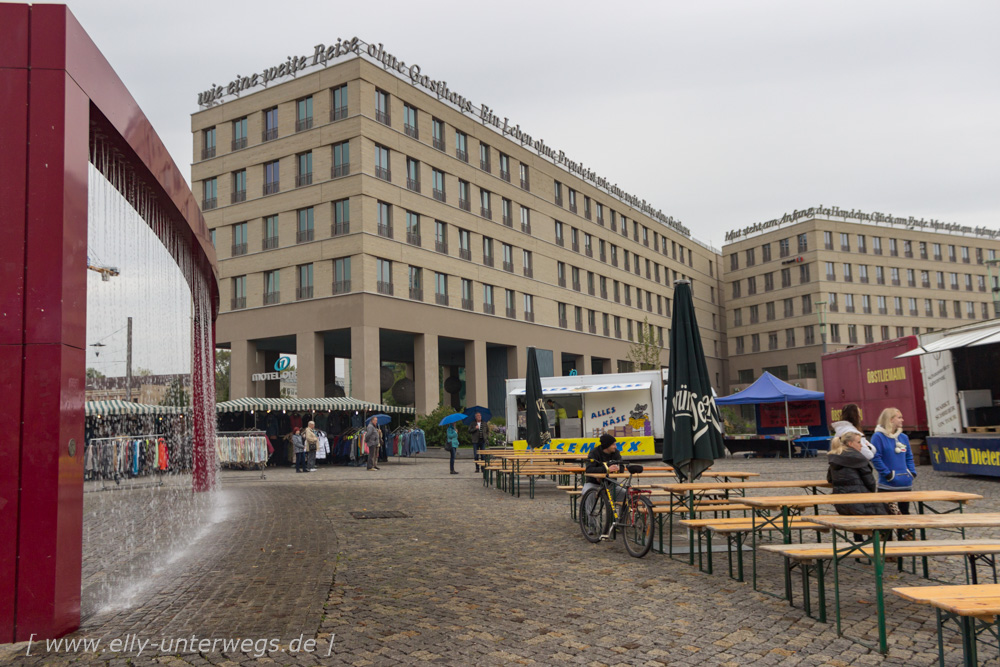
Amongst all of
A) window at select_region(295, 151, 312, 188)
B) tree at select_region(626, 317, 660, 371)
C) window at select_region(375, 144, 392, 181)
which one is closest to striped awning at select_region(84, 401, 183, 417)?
window at select_region(295, 151, 312, 188)

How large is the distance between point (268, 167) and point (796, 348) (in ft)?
166

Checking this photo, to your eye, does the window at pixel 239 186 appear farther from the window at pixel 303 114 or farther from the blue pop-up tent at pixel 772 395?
the blue pop-up tent at pixel 772 395

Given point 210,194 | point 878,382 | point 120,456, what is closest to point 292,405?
point 120,456

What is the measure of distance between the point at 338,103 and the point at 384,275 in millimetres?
8891

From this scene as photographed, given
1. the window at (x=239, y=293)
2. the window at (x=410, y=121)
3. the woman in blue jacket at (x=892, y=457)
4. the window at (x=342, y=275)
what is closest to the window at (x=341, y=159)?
the window at (x=410, y=121)

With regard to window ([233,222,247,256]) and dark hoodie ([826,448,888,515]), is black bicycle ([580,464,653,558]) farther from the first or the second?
window ([233,222,247,256])

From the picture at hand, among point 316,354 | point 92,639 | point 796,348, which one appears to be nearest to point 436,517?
point 92,639

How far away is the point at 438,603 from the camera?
6.51 metres

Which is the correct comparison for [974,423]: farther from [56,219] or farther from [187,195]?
[56,219]

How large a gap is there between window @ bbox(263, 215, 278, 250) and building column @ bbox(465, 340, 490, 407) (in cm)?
1158

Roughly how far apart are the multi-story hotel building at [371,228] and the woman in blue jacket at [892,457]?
99.5 feet

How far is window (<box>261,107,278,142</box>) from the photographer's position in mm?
41906

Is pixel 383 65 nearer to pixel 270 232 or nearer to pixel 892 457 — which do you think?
pixel 270 232

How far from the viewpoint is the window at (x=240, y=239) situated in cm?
4200
